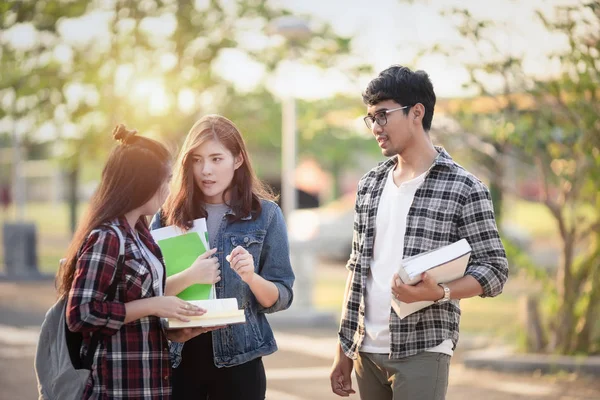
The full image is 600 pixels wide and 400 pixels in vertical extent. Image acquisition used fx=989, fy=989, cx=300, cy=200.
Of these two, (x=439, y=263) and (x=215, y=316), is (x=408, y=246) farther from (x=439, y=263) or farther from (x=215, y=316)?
(x=215, y=316)

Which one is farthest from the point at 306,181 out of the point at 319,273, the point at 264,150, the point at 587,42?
the point at 587,42

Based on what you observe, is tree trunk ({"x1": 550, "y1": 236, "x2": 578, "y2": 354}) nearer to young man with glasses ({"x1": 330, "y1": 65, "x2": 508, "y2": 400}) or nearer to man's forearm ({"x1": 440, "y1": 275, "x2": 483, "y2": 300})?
young man with glasses ({"x1": 330, "y1": 65, "x2": 508, "y2": 400})

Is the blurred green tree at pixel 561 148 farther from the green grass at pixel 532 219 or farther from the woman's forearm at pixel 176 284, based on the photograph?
the green grass at pixel 532 219

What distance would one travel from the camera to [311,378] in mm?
9031

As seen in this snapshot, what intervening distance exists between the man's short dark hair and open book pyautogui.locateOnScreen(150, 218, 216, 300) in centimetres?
85

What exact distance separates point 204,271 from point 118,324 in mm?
459

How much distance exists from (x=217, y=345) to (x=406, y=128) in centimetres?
112

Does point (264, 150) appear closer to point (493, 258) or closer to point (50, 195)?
point (493, 258)

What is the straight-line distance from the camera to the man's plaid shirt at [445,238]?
146 inches

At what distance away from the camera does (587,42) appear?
772cm

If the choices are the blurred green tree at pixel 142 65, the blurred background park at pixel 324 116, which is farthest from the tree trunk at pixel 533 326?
the blurred green tree at pixel 142 65

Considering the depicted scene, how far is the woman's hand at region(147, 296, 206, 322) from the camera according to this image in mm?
3461

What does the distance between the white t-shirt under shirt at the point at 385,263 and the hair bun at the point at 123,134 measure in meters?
1.03

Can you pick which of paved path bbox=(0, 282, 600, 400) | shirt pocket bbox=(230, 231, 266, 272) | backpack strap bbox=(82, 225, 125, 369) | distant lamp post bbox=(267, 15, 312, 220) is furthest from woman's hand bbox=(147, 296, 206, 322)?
distant lamp post bbox=(267, 15, 312, 220)
